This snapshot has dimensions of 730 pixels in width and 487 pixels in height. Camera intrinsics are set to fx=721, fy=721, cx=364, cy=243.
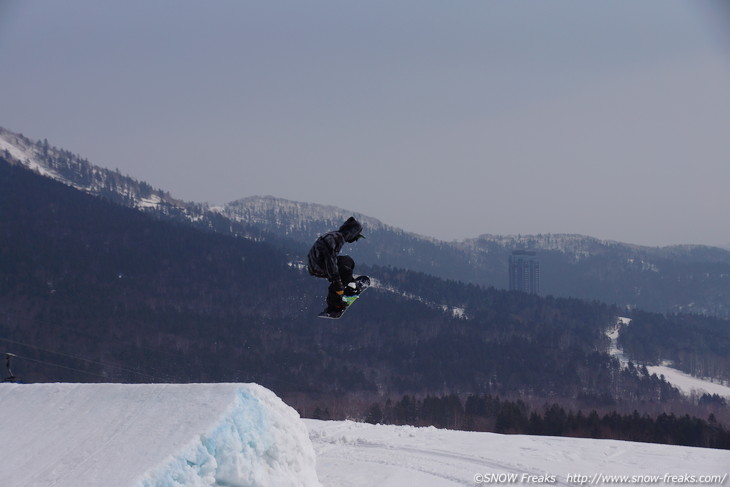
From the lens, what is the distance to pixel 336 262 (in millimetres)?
11438

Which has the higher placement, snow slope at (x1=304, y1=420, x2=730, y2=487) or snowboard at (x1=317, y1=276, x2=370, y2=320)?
snowboard at (x1=317, y1=276, x2=370, y2=320)

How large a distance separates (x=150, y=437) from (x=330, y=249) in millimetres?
7445

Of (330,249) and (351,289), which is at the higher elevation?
(330,249)

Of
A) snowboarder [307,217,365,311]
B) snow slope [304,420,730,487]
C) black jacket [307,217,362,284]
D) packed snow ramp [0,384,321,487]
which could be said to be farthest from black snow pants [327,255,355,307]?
snow slope [304,420,730,487]

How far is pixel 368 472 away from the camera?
1080 inches

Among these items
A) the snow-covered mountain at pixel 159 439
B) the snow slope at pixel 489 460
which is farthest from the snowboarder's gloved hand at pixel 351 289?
the snow slope at pixel 489 460

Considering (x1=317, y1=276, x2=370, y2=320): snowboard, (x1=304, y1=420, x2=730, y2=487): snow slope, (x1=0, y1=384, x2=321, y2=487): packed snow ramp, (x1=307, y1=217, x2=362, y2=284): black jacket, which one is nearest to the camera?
(x1=307, y1=217, x2=362, y2=284): black jacket

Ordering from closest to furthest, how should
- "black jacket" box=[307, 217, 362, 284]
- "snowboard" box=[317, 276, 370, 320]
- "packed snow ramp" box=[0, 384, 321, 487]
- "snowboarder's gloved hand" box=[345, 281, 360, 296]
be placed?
"black jacket" box=[307, 217, 362, 284]
"snowboarder's gloved hand" box=[345, 281, 360, 296]
"snowboard" box=[317, 276, 370, 320]
"packed snow ramp" box=[0, 384, 321, 487]

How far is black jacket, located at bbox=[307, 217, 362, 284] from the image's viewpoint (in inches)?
440

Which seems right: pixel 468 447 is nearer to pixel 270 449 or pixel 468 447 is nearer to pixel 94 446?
pixel 270 449

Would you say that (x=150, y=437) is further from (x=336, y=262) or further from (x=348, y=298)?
(x=336, y=262)

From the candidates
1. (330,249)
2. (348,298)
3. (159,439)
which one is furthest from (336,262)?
(159,439)

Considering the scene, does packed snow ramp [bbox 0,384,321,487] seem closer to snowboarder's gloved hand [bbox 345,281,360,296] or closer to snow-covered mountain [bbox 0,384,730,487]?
snow-covered mountain [bbox 0,384,730,487]

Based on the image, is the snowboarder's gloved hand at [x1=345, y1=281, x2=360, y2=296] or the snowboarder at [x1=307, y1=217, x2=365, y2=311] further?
the snowboarder's gloved hand at [x1=345, y1=281, x2=360, y2=296]
